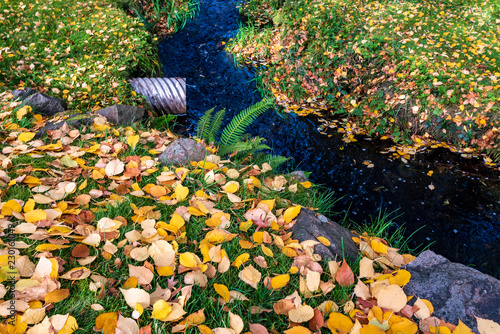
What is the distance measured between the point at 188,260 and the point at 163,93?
11.5 ft

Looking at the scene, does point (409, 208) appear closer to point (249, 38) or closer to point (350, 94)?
point (350, 94)

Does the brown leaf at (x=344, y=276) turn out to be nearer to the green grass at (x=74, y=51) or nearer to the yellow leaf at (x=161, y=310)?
the yellow leaf at (x=161, y=310)

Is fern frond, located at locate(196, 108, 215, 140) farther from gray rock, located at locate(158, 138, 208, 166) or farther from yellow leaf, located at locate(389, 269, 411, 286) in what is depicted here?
yellow leaf, located at locate(389, 269, 411, 286)

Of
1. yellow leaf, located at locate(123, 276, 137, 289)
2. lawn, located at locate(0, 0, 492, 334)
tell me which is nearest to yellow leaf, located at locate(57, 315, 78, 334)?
lawn, located at locate(0, 0, 492, 334)

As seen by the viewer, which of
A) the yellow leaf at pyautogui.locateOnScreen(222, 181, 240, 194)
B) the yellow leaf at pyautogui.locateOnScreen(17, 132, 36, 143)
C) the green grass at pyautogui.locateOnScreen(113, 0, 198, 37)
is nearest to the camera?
the yellow leaf at pyautogui.locateOnScreen(222, 181, 240, 194)

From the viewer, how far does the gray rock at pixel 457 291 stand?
1.56 metres

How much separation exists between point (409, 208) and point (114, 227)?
297 cm

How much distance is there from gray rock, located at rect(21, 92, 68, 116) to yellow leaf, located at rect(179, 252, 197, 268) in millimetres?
2530

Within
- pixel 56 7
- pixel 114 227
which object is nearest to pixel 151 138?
pixel 114 227

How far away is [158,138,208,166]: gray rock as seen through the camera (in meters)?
2.58

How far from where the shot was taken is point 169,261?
5.47 ft

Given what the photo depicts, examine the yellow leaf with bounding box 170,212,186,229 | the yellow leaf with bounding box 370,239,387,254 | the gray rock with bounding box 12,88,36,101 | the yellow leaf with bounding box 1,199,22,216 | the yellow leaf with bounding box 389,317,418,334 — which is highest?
the gray rock with bounding box 12,88,36,101

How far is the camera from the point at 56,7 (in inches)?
239

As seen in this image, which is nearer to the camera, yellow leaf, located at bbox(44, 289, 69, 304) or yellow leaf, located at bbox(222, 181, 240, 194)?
yellow leaf, located at bbox(44, 289, 69, 304)
